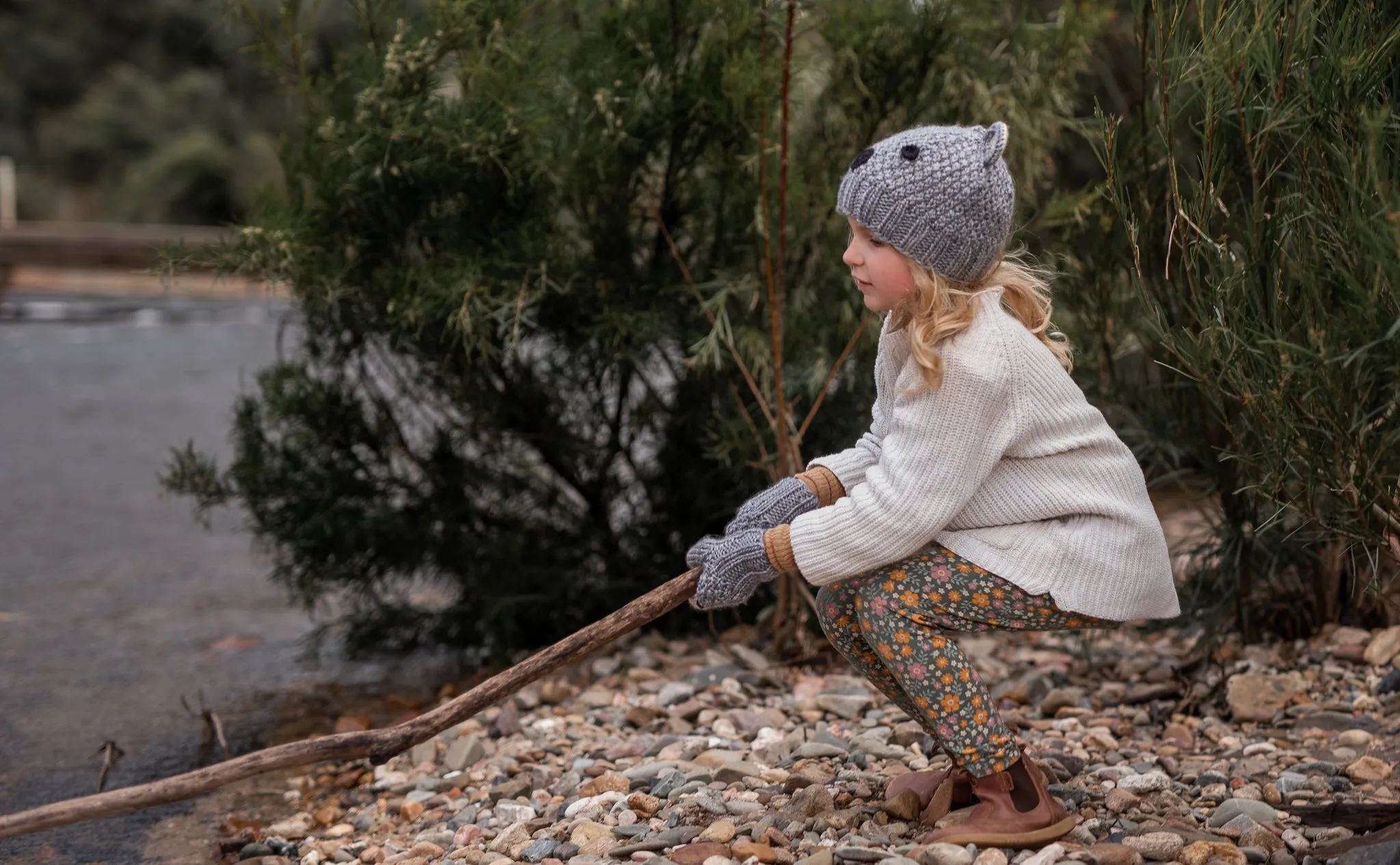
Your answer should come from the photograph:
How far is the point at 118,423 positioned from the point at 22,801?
591 centimetres

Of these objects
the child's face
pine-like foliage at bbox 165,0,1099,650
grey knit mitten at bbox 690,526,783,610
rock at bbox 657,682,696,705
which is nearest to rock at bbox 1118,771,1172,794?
grey knit mitten at bbox 690,526,783,610

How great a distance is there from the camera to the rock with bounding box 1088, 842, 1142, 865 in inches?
97.7

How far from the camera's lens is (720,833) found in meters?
2.74

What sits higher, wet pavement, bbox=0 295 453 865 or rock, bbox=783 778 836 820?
wet pavement, bbox=0 295 453 865

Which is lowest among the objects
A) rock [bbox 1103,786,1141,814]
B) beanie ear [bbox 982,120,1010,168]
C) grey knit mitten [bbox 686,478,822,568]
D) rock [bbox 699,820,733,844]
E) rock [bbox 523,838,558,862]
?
rock [bbox 1103,786,1141,814]

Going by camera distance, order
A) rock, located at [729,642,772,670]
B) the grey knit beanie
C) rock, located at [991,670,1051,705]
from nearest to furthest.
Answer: the grey knit beanie, rock, located at [991,670,1051,705], rock, located at [729,642,772,670]

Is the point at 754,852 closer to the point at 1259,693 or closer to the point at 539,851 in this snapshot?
the point at 539,851

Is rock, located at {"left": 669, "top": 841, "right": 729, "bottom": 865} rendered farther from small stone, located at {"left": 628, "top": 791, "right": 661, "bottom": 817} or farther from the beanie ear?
the beanie ear

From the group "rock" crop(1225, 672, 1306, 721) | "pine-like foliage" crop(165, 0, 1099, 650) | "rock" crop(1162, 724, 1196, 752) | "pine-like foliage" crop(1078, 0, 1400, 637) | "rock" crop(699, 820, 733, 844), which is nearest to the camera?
"pine-like foliage" crop(1078, 0, 1400, 637)

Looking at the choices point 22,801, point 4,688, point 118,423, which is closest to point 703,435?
point 22,801

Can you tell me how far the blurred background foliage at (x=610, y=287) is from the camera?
388 cm

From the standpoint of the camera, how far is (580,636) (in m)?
2.67

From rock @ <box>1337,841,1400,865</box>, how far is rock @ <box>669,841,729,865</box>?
39.8 inches

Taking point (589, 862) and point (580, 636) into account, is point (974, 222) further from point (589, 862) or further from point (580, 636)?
point (589, 862)
